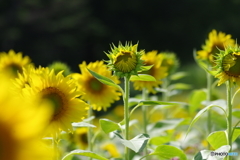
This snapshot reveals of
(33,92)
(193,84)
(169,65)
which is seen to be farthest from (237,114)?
(193,84)

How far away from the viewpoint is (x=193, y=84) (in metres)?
6.32

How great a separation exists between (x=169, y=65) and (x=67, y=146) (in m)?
0.63

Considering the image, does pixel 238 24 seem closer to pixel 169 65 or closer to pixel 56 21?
pixel 56 21

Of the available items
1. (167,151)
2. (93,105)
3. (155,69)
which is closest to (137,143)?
(167,151)

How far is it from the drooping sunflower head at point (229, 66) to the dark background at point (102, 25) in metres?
6.92

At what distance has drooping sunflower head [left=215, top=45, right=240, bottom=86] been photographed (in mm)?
883

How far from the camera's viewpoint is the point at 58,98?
849 mm

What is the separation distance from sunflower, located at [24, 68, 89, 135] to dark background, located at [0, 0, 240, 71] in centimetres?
693

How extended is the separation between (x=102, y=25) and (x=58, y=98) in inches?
299

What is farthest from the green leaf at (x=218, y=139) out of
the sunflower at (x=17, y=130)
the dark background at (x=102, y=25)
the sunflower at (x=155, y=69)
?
the dark background at (x=102, y=25)

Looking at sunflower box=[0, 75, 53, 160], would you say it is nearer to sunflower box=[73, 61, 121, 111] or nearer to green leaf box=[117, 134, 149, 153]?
green leaf box=[117, 134, 149, 153]

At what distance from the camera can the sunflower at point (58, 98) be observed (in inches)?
32.3

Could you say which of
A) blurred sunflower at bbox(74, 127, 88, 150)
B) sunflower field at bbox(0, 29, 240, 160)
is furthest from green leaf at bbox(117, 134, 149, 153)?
blurred sunflower at bbox(74, 127, 88, 150)

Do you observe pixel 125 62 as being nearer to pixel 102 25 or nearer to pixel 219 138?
pixel 219 138
